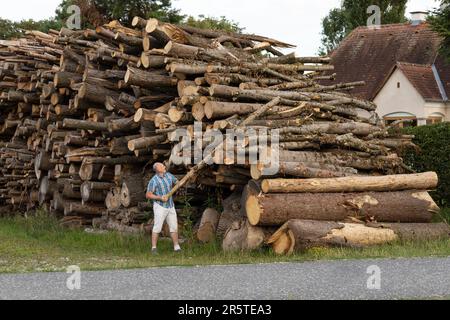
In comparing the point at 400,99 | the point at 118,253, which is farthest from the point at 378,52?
the point at 118,253

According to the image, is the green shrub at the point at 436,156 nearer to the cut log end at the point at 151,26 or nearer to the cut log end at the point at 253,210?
the cut log end at the point at 253,210

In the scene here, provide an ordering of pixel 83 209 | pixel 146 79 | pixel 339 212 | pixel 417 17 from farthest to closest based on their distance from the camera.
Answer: pixel 417 17, pixel 83 209, pixel 146 79, pixel 339 212

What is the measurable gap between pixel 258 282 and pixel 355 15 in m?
36.4

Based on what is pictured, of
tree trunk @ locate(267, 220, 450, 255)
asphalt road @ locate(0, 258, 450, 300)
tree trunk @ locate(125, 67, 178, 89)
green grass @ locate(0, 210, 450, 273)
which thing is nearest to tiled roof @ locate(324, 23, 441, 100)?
green grass @ locate(0, 210, 450, 273)

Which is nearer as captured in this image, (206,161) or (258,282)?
(258,282)

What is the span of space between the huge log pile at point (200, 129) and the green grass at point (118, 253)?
0.69 m

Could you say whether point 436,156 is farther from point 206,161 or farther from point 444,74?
point 444,74

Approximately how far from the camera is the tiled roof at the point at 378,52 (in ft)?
126

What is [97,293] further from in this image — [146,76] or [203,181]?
[146,76]

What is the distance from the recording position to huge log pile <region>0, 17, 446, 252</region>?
15.2 meters

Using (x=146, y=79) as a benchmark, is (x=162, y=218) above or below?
below

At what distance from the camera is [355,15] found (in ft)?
148

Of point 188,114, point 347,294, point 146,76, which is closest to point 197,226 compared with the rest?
point 188,114
